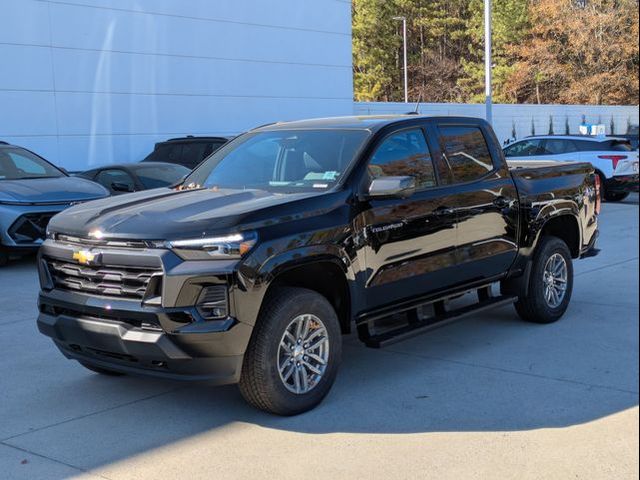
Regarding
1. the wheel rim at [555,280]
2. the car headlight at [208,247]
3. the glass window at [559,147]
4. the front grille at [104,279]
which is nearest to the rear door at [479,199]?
the wheel rim at [555,280]

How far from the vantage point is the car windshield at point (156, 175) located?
492 inches

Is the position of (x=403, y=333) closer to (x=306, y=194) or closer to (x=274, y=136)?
(x=306, y=194)

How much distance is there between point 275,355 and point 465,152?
269cm

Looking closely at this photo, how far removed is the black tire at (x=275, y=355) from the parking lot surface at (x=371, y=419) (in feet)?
0.45

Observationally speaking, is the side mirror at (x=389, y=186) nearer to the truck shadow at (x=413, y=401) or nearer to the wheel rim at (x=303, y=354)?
the wheel rim at (x=303, y=354)

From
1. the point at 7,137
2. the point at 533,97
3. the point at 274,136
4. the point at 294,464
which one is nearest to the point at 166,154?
the point at 7,137

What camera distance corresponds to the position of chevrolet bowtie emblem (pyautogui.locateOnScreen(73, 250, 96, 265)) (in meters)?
4.77

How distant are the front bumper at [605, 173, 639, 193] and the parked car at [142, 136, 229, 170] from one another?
31.8 ft

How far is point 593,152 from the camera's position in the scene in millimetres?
19266

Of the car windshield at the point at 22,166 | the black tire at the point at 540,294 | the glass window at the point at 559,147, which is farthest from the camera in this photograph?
the glass window at the point at 559,147

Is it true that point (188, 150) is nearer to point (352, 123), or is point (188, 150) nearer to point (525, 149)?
point (525, 149)

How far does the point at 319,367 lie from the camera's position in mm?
5020

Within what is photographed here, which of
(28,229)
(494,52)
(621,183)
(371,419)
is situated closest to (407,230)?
(371,419)

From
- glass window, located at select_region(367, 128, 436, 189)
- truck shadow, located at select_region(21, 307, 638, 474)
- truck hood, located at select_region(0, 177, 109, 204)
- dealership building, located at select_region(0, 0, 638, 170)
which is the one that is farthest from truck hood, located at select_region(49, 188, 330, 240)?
dealership building, located at select_region(0, 0, 638, 170)
